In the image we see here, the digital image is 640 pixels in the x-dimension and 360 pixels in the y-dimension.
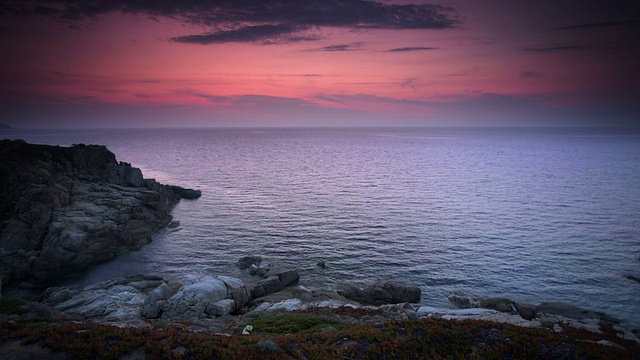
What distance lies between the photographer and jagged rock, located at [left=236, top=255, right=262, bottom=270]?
45456 millimetres

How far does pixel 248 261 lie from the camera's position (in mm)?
46312

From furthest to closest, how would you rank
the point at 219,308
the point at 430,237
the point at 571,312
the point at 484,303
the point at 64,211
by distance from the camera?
the point at 430,237, the point at 64,211, the point at 484,303, the point at 571,312, the point at 219,308

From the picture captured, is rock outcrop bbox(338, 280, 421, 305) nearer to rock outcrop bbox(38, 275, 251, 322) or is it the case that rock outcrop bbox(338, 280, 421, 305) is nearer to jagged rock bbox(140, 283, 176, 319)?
rock outcrop bbox(38, 275, 251, 322)

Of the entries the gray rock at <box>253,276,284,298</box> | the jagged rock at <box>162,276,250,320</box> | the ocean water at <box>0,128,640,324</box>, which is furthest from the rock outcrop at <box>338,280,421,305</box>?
the jagged rock at <box>162,276,250,320</box>

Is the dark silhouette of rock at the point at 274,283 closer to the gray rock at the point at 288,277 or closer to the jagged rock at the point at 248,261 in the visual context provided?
the gray rock at the point at 288,277

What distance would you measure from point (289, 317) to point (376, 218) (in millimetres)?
40132

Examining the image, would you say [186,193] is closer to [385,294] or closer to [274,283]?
[274,283]

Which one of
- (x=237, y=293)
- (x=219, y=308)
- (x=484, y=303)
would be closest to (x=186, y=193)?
(x=237, y=293)

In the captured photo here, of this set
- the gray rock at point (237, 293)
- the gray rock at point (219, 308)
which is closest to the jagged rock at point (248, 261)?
the gray rock at point (237, 293)

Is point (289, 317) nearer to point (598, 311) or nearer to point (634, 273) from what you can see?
point (598, 311)

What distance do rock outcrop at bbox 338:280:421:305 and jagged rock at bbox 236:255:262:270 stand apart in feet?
48.6

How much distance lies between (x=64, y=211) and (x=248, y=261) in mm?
29410

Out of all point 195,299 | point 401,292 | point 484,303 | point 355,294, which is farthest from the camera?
point 355,294

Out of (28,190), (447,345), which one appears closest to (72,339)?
(447,345)
